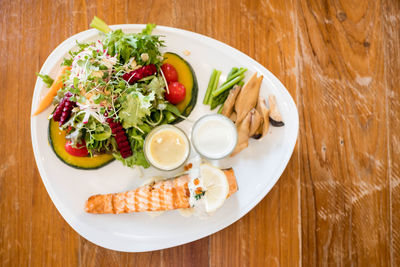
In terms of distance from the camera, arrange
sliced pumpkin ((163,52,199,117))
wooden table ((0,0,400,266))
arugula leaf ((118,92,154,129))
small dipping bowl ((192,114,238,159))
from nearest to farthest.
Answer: arugula leaf ((118,92,154,129)), small dipping bowl ((192,114,238,159)), sliced pumpkin ((163,52,199,117)), wooden table ((0,0,400,266))

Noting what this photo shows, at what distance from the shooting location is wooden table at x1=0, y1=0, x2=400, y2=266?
221cm

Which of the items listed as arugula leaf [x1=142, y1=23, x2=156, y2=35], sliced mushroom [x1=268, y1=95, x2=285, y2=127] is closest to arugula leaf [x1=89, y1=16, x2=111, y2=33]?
arugula leaf [x1=142, y1=23, x2=156, y2=35]

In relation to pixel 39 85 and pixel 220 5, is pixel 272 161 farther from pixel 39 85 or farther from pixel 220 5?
pixel 39 85

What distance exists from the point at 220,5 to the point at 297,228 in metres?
1.90

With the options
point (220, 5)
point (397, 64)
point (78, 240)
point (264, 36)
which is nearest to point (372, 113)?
point (397, 64)

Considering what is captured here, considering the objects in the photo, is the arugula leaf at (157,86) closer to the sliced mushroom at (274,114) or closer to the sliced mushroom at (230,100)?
the sliced mushroom at (230,100)

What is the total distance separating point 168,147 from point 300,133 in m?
1.07

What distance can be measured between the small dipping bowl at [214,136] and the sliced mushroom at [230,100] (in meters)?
0.11

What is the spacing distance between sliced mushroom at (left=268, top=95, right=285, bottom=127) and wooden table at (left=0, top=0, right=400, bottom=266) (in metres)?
0.34

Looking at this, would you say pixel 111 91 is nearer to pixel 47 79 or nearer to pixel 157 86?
pixel 157 86

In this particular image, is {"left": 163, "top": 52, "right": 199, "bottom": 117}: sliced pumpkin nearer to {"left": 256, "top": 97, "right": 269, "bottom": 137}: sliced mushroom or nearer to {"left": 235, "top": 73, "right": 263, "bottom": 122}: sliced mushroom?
{"left": 235, "top": 73, "right": 263, "bottom": 122}: sliced mushroom

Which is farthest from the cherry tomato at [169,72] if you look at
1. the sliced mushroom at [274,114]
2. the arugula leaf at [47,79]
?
the arugula leaf at [47,79]

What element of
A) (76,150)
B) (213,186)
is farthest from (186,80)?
(76,150)

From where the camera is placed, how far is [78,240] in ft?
7.29
